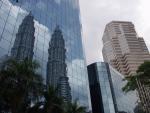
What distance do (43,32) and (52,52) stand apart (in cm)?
460

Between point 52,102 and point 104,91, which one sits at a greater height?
point 104,91

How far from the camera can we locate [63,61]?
53.0 metres

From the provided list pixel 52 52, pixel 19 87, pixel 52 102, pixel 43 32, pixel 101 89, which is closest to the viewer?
pixel 19 87

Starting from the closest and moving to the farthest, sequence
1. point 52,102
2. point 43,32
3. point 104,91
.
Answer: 1. point 52,102
2. point 43,32
3. point 104,91

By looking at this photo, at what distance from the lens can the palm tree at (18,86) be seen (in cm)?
2283

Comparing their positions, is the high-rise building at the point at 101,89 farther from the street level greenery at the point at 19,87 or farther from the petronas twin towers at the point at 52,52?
the street level greenery at the point at 19,87

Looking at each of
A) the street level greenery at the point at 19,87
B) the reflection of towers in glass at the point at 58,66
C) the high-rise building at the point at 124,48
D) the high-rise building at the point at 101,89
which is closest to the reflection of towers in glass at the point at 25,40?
the reflection of towers in glass at the point at 58,66

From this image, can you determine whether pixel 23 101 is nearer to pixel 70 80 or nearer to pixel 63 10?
pixel 70 80

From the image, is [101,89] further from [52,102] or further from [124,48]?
[124,48]

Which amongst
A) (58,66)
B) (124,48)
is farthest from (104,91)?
(124,48)

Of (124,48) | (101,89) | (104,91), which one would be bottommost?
(104,91)

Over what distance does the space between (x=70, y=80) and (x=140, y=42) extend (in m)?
146

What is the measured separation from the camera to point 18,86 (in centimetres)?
2325

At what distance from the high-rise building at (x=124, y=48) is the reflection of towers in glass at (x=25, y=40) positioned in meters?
Result: 122
